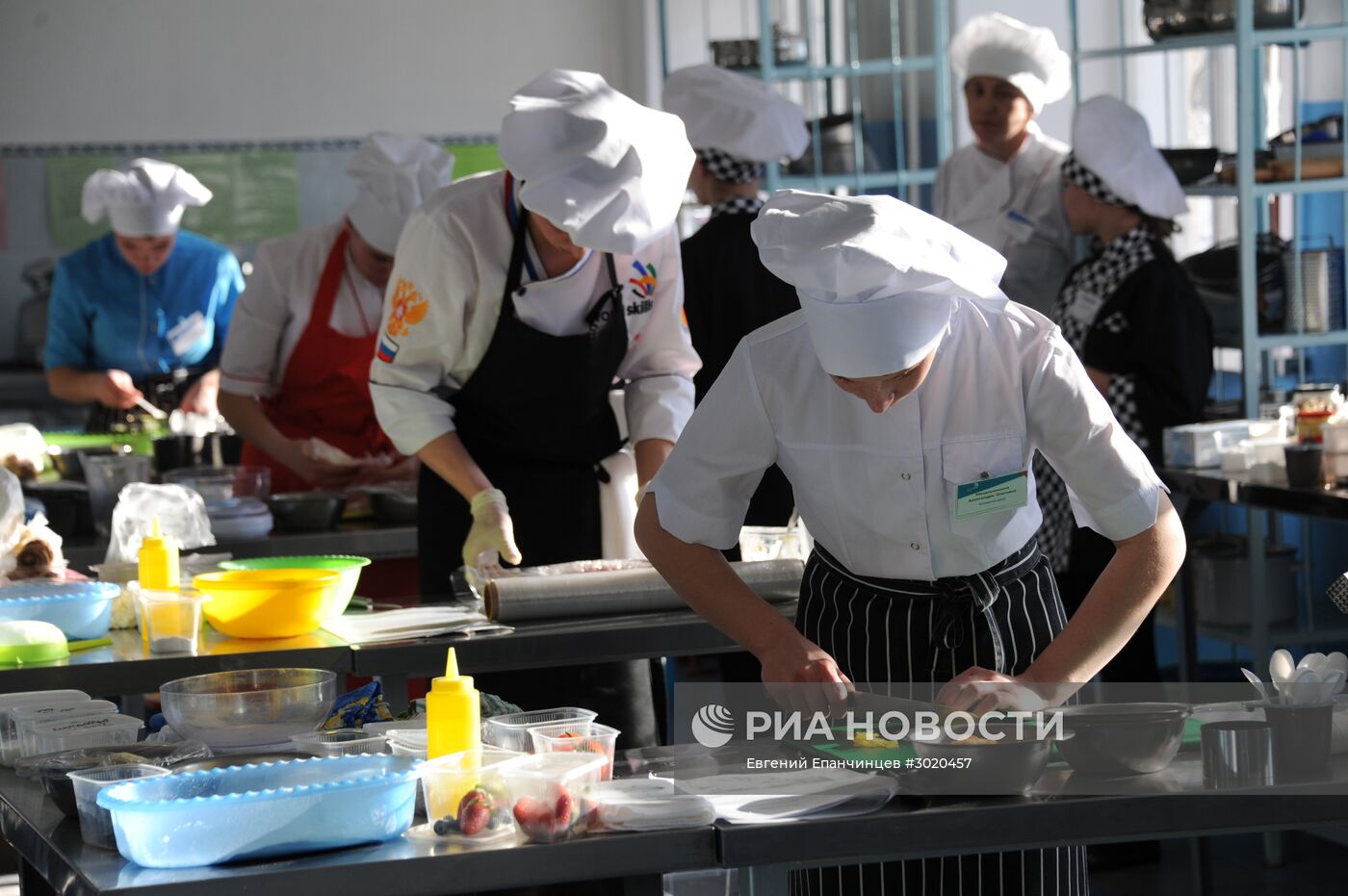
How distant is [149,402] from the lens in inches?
196

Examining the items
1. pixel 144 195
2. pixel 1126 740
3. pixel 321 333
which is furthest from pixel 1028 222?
pixel 1126 740

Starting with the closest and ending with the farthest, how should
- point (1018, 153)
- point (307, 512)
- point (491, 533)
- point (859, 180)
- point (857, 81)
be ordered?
point (491, 533) < point (307, 512) < point (1018, 153) < point (859, 180) < point (857, 81)

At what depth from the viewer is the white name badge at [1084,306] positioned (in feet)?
14.0

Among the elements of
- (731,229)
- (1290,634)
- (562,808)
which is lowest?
(1290,634)

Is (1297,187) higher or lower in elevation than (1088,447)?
higher

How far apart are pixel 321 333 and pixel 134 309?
1427mm

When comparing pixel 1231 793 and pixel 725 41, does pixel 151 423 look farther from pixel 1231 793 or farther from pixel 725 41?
pixel 1231 793

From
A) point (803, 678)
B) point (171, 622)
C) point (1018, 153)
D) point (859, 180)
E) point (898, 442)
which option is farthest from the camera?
point (859, 180)

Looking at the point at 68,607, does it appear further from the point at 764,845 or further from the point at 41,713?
the point at 764,845

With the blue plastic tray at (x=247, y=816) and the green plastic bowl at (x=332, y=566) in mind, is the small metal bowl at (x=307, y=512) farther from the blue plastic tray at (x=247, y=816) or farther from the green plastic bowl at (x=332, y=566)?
the blue plastic tray at (x=247, y=816)

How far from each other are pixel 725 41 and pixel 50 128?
3259mm

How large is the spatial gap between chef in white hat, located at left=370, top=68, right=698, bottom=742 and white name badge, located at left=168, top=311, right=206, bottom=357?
2379 mm

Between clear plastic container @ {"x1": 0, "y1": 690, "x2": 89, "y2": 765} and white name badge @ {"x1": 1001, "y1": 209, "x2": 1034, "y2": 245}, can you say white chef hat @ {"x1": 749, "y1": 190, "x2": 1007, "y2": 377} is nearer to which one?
clear plastic container @ {"x1": 0, "y1": 690, "x2": 89, "y2": 765}

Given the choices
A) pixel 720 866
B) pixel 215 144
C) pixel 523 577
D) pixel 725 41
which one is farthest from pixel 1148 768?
pixel 215 144
